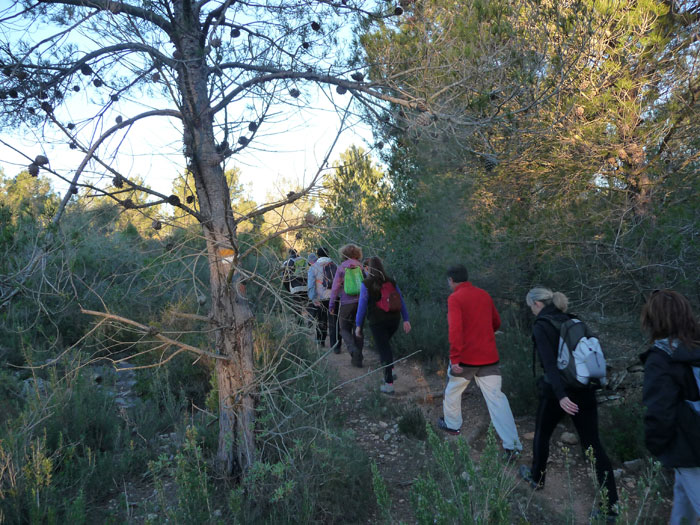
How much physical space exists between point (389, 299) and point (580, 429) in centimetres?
276

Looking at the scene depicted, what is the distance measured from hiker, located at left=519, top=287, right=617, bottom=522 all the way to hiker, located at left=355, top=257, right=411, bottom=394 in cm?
208

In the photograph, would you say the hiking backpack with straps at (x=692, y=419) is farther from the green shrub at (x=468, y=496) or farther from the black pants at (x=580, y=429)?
the green shrub at (x=468, y=496)

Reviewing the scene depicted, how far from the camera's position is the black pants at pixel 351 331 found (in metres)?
7.18

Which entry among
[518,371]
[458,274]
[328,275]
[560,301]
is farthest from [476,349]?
[328,275]

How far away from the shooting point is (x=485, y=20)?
18.1 ft

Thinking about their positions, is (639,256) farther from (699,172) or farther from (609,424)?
(609,424)

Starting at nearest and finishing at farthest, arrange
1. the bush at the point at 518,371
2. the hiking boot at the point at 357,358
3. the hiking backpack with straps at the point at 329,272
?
the bush at the point at 518,371 < the hiking boot at the point at 357,358 < the hiking backpack with straps at the point at 329,272

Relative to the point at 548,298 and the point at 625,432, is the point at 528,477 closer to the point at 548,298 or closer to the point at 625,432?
the point at 625,432

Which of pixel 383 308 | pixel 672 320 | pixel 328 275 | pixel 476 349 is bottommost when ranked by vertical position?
pixel 476 349

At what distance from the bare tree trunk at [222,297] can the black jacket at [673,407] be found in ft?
8.30

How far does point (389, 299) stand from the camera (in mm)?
6117

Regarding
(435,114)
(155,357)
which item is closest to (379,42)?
(435,114)

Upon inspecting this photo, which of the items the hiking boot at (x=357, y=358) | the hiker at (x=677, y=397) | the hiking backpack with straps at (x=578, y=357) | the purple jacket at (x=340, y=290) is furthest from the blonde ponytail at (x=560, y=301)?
the hiking boot at (x=357, y=358)

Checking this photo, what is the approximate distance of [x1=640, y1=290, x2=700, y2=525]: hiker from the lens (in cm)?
285
